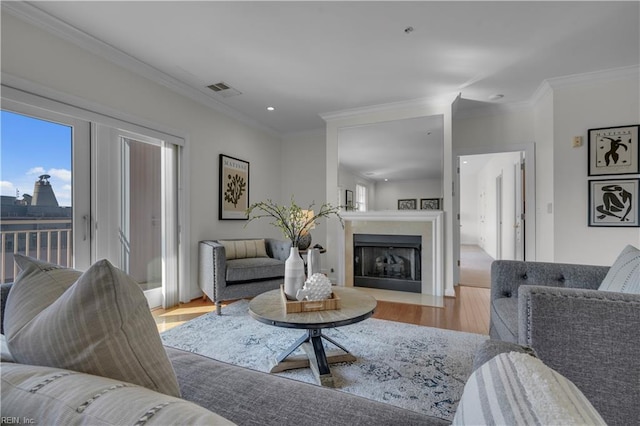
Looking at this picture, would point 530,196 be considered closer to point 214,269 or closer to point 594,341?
point 594,341

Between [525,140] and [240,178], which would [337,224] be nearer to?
[240,178]

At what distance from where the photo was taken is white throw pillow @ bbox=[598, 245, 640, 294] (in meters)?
1.18

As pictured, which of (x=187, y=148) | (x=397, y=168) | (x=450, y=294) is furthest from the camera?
(x=397, y=168)

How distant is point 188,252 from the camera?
10.9 feet

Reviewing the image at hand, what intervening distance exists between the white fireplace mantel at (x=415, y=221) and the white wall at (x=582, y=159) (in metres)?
1.17

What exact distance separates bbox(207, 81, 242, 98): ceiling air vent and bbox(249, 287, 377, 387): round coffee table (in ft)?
7.99

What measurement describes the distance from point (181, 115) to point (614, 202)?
4.68 meters

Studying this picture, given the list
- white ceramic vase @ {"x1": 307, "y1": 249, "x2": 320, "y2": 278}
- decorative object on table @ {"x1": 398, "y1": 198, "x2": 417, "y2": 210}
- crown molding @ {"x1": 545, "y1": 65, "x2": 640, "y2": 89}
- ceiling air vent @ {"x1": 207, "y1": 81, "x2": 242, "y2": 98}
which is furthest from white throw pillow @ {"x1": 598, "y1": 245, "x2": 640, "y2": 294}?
ceiling air vent @ {"x1": 207, "y1": 81, "x2": 242, "y2": 98}

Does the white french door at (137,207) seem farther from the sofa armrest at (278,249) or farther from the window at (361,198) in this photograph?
the window at (361,198)

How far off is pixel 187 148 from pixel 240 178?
0.95 meters

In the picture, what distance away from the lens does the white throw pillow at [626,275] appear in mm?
1176

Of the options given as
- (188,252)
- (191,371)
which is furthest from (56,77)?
(191,371)

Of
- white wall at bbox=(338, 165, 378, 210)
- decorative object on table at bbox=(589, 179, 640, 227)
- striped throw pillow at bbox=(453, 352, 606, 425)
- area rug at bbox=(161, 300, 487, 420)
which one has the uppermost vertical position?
white wall at bbox=(338, 165, 378, 210)

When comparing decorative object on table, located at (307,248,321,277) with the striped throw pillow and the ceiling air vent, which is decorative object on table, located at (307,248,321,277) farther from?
the ceiling air vent
